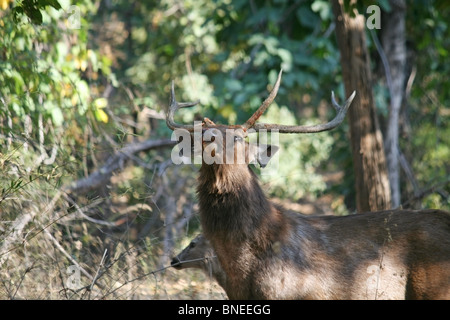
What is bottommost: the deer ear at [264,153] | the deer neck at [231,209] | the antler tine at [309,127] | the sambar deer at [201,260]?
the sambar deer at [201,260]

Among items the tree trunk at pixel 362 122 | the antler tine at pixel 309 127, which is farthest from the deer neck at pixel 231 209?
the tree trunk at pixel 362 122

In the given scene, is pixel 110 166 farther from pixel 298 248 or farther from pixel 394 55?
pixel 394 55

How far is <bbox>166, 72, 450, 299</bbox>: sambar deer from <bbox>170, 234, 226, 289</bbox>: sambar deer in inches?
14.7

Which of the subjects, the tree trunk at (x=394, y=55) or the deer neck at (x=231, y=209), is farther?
the tree trunk at (x=394, y=55)

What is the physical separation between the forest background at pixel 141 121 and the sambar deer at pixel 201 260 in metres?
0.19

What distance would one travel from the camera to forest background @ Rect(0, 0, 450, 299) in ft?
18.2

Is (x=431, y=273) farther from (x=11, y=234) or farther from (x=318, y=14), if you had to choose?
(x=318, y=14)

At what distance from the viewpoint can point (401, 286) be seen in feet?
17.0

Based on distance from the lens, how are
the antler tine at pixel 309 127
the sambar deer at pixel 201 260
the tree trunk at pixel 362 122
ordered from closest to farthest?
the antler tine at pixel 309 127
the sambar deer at pixel 201 260
the tree trunk at pixel 362 122

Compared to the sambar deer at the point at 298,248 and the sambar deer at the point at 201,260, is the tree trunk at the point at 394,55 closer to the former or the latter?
the sambar deer at the point at 298,248

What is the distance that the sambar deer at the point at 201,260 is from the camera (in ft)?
18.6

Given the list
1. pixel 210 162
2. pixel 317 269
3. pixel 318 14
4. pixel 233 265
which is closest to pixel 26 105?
pixel 210 162

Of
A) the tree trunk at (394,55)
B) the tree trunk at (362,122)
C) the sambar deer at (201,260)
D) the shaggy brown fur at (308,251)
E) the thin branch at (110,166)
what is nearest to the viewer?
the shaggy brown fur at (308,251)

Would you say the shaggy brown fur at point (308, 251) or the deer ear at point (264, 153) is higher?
the deer ear at point (264, 153)
